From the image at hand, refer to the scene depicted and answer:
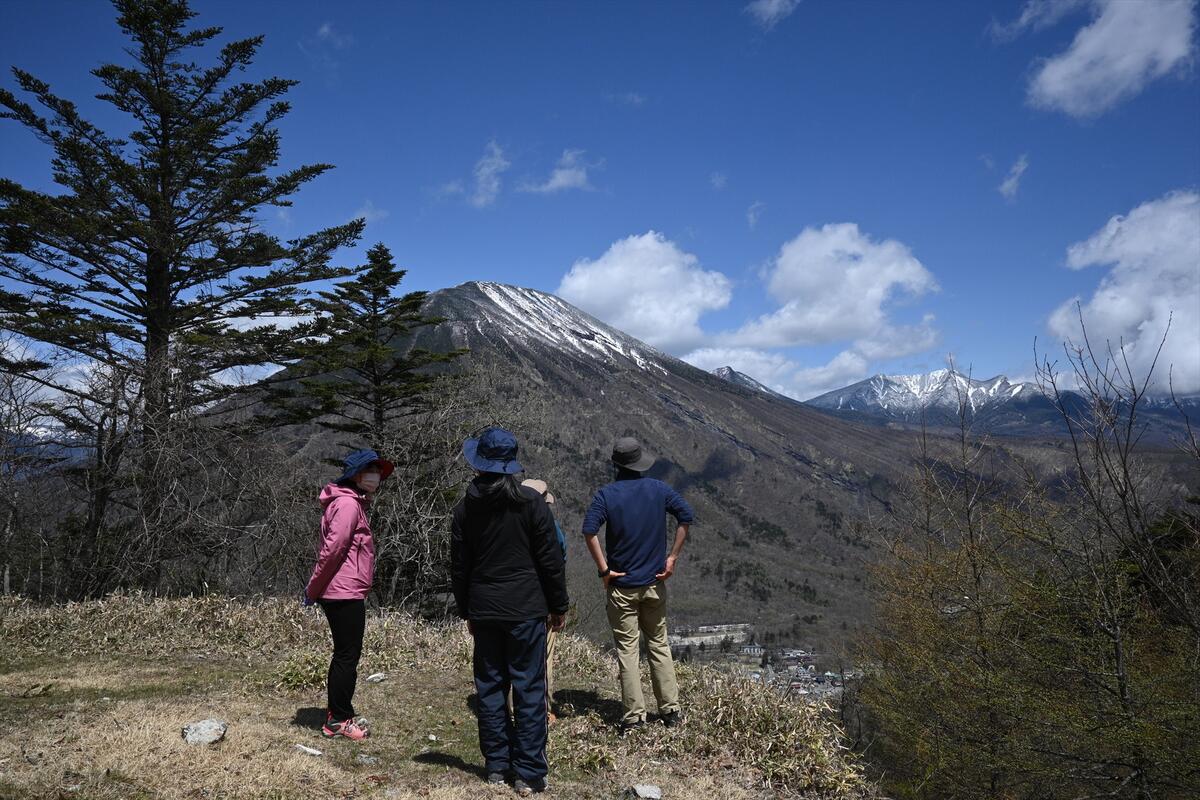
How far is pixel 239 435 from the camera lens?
1431 cm

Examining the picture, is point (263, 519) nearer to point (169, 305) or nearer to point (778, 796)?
point (169, 305)

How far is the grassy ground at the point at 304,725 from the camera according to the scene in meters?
4.16

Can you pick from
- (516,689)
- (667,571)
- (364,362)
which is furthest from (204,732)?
(364,362)

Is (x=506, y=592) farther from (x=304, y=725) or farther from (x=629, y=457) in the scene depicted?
(x=304, y=725)

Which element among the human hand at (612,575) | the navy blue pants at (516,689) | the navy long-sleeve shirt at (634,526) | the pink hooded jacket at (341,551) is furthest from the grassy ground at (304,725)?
the navy long-sleeve shirt at (634,526)

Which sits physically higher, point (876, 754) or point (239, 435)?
point (239, 435)

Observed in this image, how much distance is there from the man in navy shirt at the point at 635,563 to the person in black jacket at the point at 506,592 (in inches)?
36.0

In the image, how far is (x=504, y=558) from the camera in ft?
13.8

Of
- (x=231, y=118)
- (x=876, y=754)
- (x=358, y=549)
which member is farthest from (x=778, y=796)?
(x=876, y=754)

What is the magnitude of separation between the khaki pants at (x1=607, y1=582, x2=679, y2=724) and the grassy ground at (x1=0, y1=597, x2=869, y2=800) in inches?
9.9

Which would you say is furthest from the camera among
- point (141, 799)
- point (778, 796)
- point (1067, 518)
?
point (1067, 518)

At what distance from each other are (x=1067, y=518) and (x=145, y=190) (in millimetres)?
18998

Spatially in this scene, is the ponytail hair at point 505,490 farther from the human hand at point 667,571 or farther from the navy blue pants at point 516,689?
the human hand at point 667,571

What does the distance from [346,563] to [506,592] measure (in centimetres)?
134
